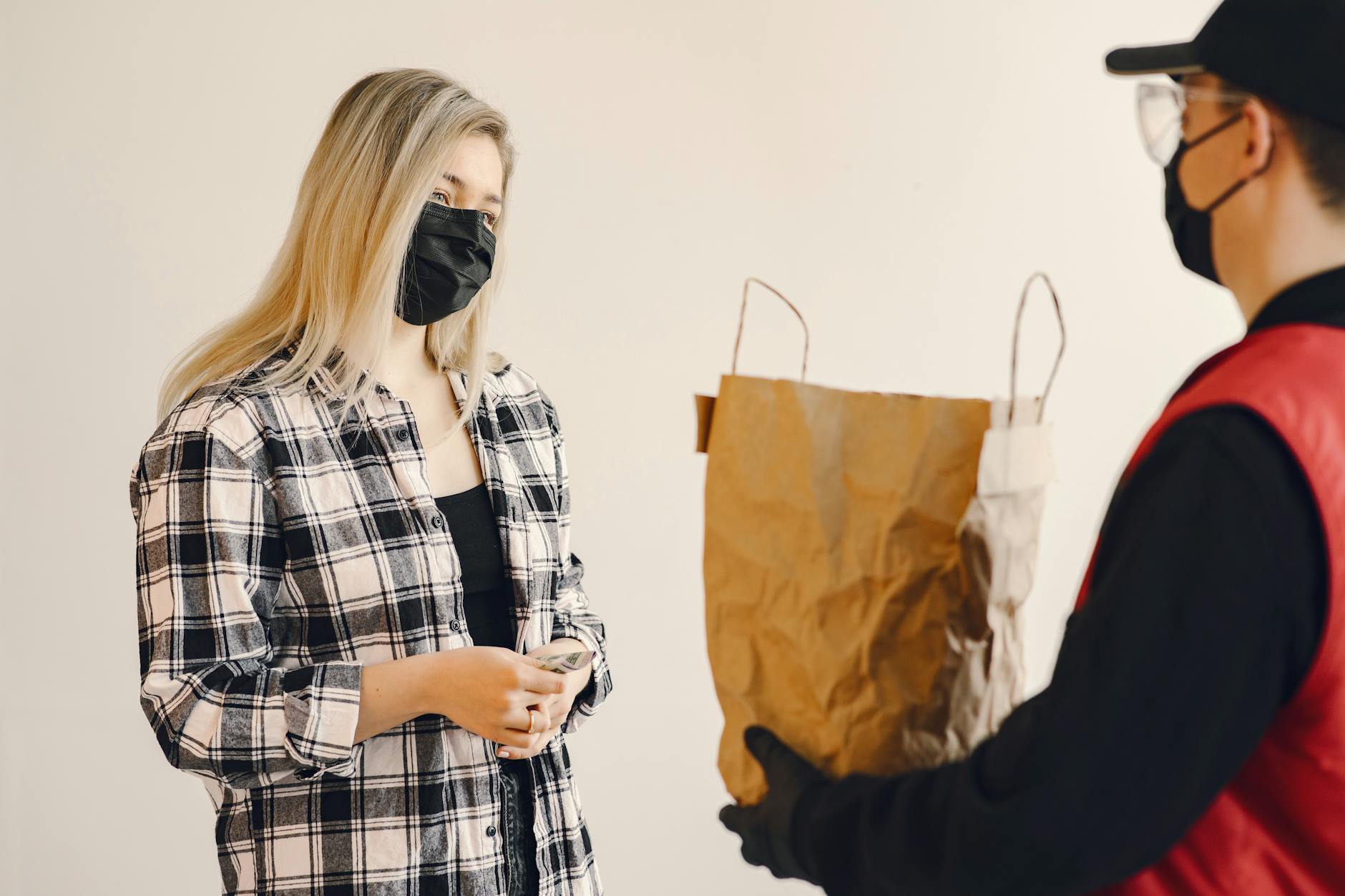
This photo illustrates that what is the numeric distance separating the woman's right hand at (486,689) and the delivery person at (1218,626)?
0.49 m

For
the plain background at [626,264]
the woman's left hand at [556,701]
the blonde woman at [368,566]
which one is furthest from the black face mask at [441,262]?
the plain background at [626,264]

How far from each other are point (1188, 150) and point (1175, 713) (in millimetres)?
397

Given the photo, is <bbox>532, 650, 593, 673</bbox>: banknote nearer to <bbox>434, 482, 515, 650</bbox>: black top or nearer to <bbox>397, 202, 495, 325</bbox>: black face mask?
<bbox>434, 482, 515, 650</bbox>: black top

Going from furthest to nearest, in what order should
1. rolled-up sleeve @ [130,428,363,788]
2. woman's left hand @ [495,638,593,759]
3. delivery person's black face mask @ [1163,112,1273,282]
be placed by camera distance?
1. woman's left hand @ [495,638,593,759]
2. rolled-up sleeve @ [130,428,363,788]
3. delivery person's black face mask @ [1163,112,1273,282]

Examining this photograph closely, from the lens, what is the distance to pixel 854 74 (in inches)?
102

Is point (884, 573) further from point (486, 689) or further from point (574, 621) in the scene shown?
point (574, 621)

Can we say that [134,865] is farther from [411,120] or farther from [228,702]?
[411,120]

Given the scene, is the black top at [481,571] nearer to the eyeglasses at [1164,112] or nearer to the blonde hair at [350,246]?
the blonde hair at [350,246]

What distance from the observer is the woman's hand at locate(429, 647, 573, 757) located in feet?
3.85

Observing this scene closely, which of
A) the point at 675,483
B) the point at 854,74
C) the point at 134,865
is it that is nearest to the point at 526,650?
the point at 675,483

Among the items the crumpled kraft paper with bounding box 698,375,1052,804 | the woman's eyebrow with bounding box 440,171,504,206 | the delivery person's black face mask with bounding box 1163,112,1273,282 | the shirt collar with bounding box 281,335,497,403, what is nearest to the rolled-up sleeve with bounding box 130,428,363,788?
the shirt collar with bounding box 281,335,497,403

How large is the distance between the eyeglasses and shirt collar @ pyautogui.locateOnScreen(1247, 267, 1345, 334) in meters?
0.14

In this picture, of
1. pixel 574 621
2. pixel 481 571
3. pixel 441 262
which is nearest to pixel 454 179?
pixel 441 262

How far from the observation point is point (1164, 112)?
0.77 m
